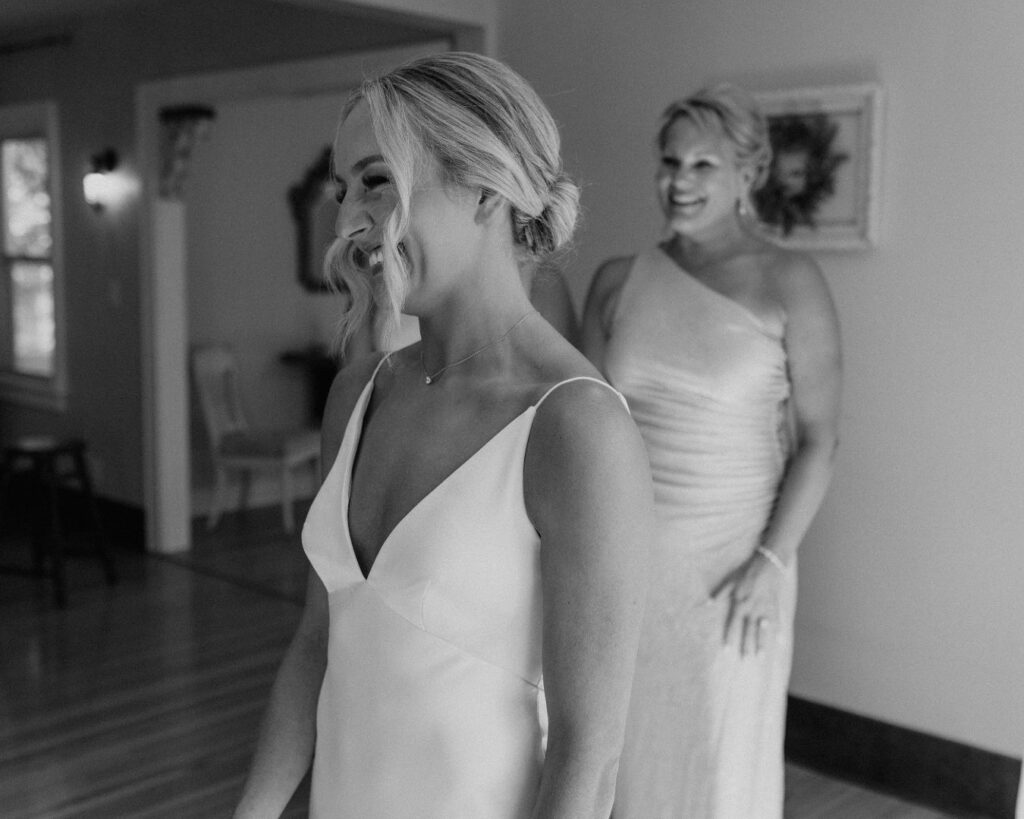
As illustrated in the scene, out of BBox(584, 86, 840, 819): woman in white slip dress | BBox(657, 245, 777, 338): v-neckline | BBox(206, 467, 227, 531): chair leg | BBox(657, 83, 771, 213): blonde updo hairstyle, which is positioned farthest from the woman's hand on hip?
BBox(206, 467, 227, 531): chair leg

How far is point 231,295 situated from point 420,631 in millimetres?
6521

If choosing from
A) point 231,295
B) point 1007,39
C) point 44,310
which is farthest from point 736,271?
point 44,310

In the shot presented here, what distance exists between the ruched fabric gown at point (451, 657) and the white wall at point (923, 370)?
1.96 m

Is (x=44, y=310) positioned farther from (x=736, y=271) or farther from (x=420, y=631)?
(x=420, y=631)

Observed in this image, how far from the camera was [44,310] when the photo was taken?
748cm

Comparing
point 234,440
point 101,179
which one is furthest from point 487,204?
point 234,440

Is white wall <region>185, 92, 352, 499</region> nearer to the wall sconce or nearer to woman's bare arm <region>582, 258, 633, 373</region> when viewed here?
the wall sconce

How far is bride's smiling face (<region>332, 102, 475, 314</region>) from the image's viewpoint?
1056 mm

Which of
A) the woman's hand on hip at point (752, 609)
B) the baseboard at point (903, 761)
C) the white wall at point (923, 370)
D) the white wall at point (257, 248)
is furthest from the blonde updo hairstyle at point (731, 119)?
the white wall at point (257, 248)

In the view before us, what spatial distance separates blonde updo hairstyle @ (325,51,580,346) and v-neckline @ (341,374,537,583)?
0.14m

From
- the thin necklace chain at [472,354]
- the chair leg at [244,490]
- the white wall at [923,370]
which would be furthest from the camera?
the chair leg at [244,490]

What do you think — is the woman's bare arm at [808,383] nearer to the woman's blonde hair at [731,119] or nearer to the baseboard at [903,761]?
the woman's blonde hair at [731,119]

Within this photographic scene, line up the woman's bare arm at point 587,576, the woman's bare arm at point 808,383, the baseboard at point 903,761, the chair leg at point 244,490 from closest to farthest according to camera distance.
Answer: the woman's bare arm at point 587,576 < the woman's bare arm at point 808,383 < the baseboard at point 903,761 < the chair leg at point 244,490

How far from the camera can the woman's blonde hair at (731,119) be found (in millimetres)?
2529
